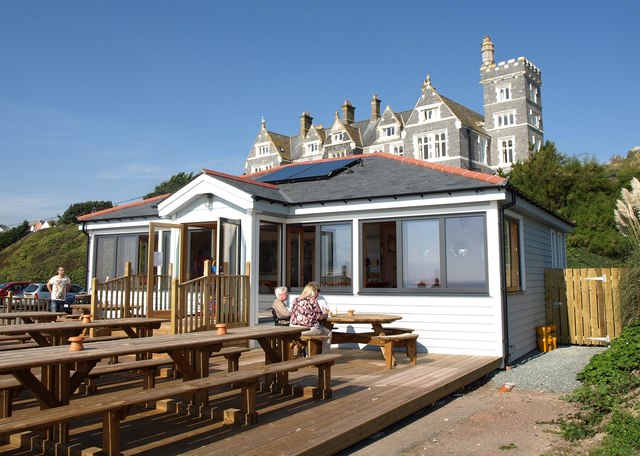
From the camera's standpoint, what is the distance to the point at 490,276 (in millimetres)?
8898

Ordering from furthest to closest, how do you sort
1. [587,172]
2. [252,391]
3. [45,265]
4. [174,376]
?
1. [45,265]
2. [587,172]
3. [174,376]
4. [252,391]

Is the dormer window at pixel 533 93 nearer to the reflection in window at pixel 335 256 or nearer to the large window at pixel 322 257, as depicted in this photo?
the large window at pixel 322 257

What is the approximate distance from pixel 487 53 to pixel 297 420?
4907 cm

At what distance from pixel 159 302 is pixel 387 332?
528 cm

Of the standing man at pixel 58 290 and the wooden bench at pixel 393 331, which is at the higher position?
the standing man at pixel 58 290

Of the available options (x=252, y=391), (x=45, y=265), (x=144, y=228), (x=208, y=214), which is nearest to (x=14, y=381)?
(x=252, y=391)

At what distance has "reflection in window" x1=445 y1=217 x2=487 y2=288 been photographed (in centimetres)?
905

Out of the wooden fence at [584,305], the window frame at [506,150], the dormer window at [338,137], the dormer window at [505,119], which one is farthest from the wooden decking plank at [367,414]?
the dormer window at [338,137]

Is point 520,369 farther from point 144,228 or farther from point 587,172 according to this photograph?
point 587,172

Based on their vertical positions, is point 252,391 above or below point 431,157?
below

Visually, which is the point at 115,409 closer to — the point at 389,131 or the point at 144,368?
the point at 144,368

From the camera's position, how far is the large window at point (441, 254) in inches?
358

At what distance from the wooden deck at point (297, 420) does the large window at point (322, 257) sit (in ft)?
10.2

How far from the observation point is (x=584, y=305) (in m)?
11.3
